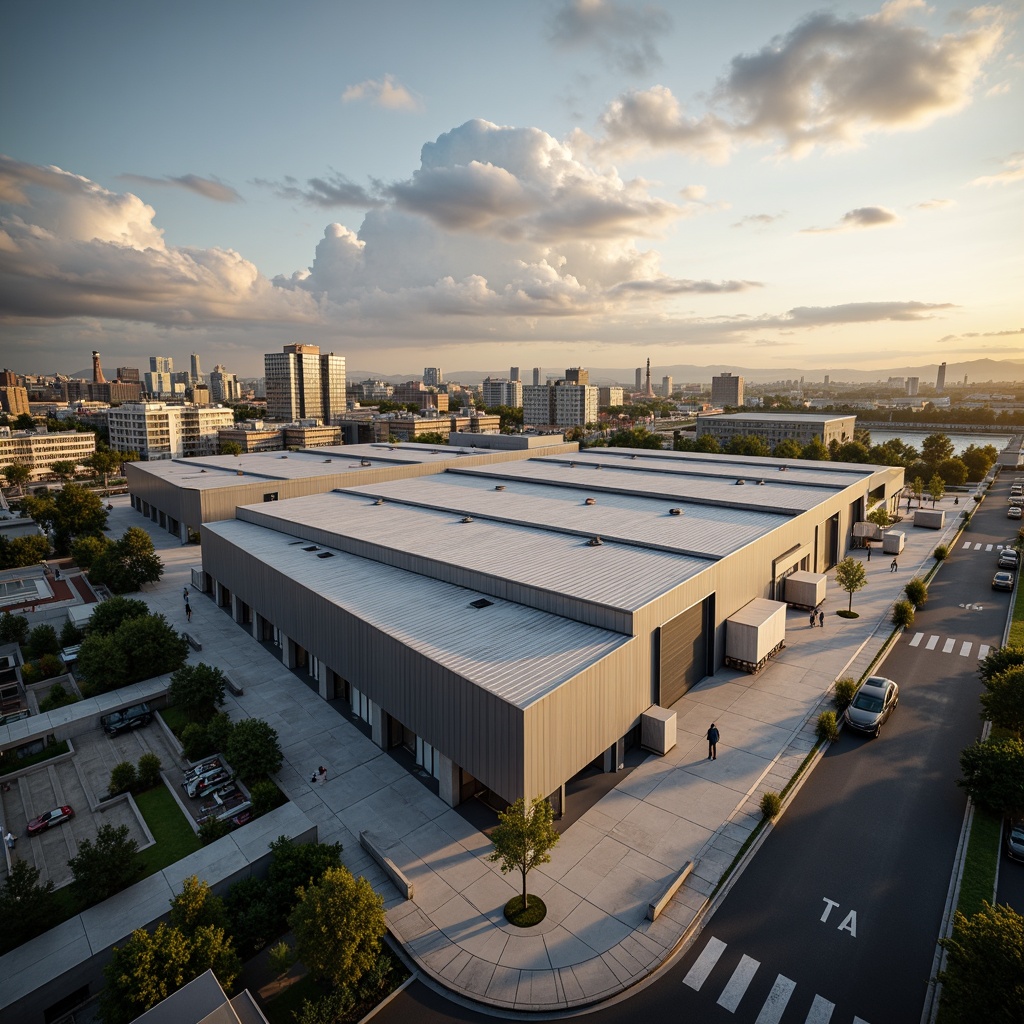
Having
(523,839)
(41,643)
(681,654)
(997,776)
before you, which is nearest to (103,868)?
(523,839)

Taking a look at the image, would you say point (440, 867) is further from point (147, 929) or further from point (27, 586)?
point (27, 586)

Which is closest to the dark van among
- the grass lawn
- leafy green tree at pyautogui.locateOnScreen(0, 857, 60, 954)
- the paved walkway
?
the paved walkway

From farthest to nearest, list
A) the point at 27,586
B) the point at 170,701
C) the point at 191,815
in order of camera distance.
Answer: the point at 27,586, the point at 170,701, the point at 191,815

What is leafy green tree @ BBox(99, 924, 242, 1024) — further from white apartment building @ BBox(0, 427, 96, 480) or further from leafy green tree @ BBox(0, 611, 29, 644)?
white apartment building @ BBox(0, 427, 96, 480)

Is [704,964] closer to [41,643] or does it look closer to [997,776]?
[997,776]

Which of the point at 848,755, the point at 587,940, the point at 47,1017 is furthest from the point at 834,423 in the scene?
the point at 47,1017

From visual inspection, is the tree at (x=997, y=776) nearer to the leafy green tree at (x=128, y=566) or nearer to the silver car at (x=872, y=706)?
the silver car at (x=872, y=706)
